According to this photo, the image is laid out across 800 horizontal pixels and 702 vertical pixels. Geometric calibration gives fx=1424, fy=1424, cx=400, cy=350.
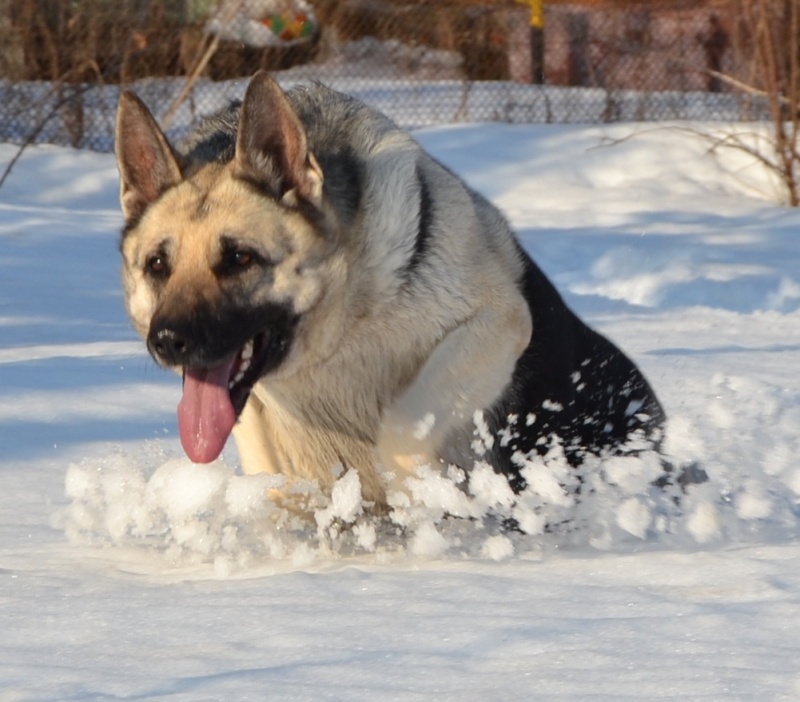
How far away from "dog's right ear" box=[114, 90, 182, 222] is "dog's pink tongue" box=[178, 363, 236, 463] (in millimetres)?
477

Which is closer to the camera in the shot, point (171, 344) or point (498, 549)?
point (171, 344)

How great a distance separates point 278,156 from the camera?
10.9 feet

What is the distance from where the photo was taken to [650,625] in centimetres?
255

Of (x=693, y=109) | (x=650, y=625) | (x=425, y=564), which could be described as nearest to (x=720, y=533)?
(x=425, y=564)

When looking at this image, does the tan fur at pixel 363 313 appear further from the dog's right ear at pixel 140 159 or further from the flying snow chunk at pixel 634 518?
the flying snow chunk at pixel 634 518

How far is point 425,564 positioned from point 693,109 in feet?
34.8

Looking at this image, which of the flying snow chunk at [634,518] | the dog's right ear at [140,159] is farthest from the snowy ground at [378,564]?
the dog's right ear at [140,159]

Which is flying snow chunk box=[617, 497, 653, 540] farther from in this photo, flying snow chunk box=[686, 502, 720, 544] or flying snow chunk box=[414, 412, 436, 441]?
flying snow chunk box=[414, 412, 436, 441]

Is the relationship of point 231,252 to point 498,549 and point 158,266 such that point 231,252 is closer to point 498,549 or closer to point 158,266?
point 158,266

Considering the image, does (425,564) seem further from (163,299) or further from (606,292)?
(606,292)

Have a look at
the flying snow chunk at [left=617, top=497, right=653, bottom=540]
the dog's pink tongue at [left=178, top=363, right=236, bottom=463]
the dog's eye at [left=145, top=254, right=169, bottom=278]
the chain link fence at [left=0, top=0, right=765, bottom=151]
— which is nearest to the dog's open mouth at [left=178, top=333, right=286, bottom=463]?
the dog's pink tongue at [left=178, top=363, right=236, bottom=463]

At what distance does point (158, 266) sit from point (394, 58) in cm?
1140

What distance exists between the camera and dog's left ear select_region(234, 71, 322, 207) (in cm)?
325

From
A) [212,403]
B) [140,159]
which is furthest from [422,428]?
[140,159]
